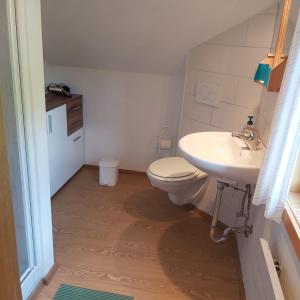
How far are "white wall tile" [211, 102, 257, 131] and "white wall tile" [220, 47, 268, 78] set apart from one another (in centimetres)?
24

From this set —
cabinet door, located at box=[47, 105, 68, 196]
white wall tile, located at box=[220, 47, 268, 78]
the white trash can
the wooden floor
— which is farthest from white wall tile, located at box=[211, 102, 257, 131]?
cabinet door, located at box=[47, 105, 68, 196]

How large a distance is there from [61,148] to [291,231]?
207cm

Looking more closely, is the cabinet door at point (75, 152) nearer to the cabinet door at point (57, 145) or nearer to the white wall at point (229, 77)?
the cabinet door at point (57, 145)

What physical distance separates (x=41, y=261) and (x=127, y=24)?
172cm

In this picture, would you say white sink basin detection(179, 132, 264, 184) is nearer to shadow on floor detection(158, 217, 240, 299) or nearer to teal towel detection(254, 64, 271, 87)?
teal towel detection(254, 64, 271, 87)

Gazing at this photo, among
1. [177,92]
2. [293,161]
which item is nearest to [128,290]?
[293,161]

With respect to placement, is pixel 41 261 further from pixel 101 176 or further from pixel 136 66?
pixel 136 66

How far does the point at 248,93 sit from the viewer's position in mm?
1957

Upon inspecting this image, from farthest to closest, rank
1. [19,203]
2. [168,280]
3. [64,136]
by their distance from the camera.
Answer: [64,136]
[168,280]
[19,203]

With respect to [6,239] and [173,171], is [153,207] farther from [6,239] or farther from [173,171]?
[6,239]

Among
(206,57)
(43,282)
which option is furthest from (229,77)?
(43,282)

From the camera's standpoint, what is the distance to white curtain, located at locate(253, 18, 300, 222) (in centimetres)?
94

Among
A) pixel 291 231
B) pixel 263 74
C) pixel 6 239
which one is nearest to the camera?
pixel 6 239

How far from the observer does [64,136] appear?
2588mm
